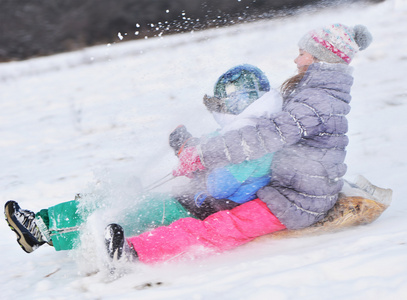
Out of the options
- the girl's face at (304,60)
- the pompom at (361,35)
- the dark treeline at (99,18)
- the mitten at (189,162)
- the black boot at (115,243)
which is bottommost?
the black boot at (115,243)

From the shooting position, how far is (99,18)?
11.9m

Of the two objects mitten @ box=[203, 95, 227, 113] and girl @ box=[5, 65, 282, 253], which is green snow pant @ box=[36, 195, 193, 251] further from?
mitten @ box=[203, 95, 227, 113]

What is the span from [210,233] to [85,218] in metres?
0.60

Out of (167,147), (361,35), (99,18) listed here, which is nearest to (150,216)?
(167,147)

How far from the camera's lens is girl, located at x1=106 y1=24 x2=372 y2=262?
1851mm

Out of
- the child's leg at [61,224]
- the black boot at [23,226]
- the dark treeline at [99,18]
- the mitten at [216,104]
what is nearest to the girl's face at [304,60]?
the mitten at [216,104]

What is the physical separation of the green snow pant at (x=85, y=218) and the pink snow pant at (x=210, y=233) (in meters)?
0.16

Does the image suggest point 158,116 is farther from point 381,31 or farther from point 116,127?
point 381,31

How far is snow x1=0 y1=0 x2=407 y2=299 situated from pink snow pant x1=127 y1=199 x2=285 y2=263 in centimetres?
6

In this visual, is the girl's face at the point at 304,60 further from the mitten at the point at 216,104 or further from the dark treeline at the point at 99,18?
the dark treeline at the point at 99,18

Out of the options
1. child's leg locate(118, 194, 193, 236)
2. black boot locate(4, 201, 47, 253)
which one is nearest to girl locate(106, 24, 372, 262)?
child's leg locate(118, 194, 193, 236)

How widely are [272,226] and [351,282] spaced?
0.54m

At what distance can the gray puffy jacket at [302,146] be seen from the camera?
185 centimetres

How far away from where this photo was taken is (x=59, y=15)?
12.3 meters
